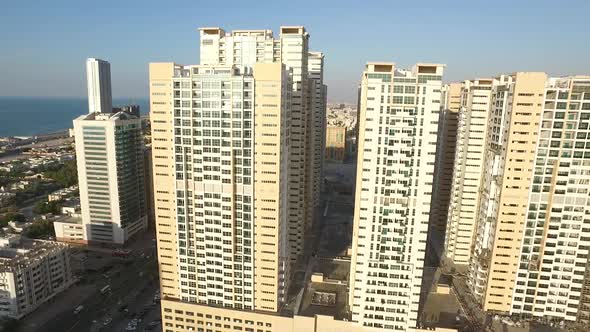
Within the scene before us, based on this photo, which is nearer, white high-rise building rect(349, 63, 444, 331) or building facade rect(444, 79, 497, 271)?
white high-rise building rect(349, 63, 444, 331)

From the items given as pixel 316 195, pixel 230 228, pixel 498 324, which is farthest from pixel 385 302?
pixel 316 195

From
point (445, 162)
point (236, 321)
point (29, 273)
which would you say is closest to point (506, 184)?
point (445, 162)

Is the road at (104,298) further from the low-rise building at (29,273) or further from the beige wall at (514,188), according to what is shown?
the beige wall at (514,188)

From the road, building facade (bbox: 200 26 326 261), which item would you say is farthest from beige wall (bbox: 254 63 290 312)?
the road

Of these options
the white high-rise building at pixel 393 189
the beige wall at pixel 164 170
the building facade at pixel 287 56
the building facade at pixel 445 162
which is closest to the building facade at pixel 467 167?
the building facade at pixel 445 162

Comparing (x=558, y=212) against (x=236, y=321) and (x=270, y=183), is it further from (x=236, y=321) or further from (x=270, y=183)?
(x=236, y=321)

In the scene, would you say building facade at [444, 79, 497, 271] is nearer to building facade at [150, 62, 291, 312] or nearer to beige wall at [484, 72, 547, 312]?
beige wall at [484, 72, 547, 312]

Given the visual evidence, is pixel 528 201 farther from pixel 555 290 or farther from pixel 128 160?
pixel 128 160
